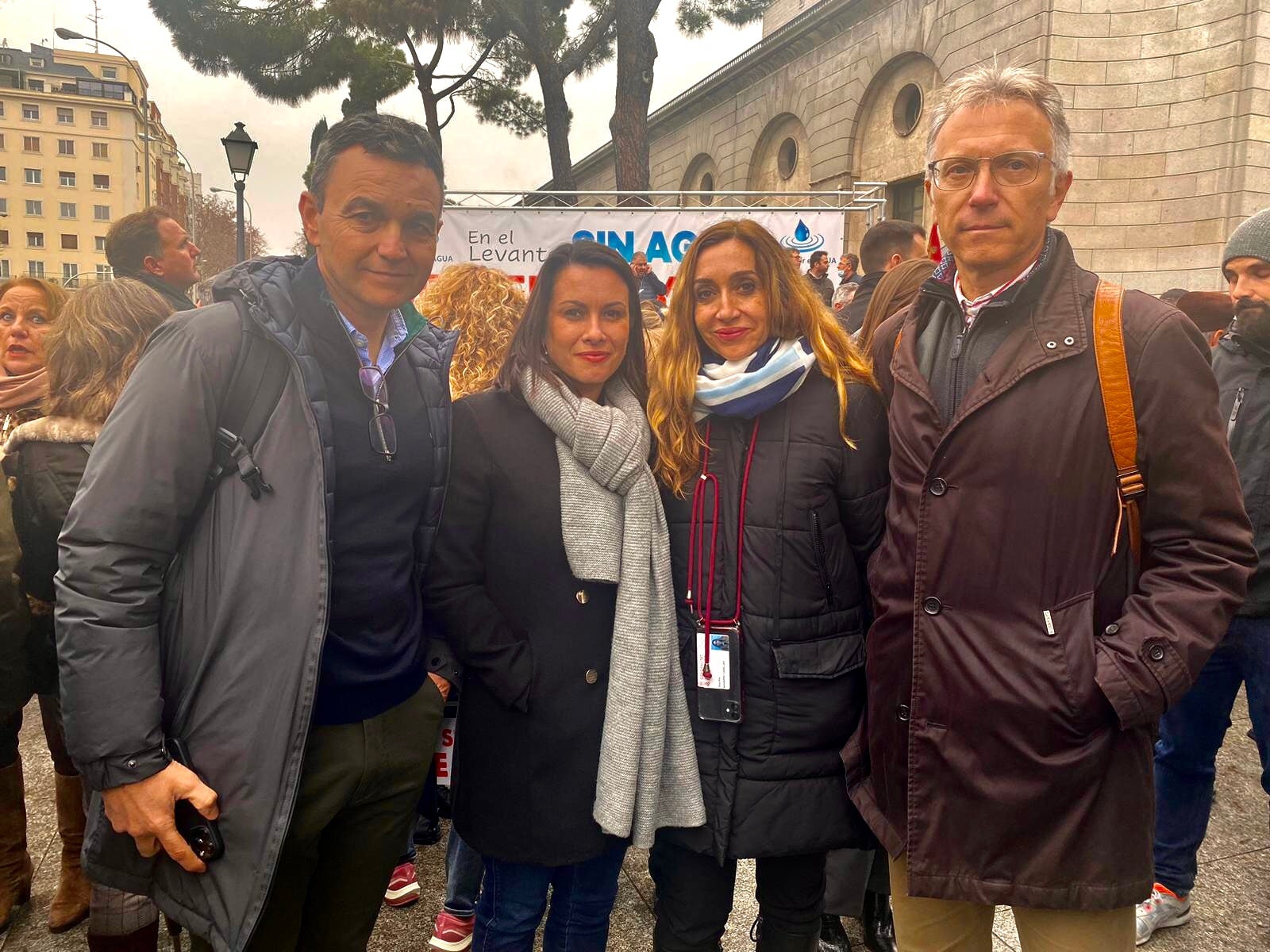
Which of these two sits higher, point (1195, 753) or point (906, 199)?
point (906, 199)

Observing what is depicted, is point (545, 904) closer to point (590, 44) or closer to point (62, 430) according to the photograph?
point (62, 430)

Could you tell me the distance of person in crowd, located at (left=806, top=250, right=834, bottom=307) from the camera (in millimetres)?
8938

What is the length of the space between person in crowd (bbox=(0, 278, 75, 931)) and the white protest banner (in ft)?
20.6

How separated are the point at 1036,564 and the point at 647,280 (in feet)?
23.8

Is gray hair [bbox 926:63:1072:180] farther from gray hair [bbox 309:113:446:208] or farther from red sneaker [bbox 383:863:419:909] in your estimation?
red sneaker [bbox 383:863:419:909]

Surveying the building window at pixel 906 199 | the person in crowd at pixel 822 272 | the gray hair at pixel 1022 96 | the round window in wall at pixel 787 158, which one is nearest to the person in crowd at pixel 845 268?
the person in crowd at pixel 822 272

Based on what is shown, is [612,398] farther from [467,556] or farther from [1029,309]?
[1029,309]

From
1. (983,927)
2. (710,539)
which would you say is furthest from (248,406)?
(983,927)

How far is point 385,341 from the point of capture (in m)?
2.01

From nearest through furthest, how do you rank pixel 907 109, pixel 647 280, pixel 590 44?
pixel 647 280, pixel 590 44, pixel 907 109

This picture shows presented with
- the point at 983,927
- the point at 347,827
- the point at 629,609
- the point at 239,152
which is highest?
the point at 239,152

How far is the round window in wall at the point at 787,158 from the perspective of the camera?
801 inches

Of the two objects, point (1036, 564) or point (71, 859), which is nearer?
point (1036, 564)

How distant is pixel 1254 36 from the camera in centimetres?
1116
